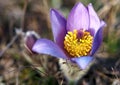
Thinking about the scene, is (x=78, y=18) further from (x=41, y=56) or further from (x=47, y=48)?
(x=41, y=56)

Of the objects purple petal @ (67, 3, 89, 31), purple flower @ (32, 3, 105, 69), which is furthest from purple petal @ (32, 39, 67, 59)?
purple petal @ (67, 3, 89, 31)

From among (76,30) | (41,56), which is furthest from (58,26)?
(41,56)

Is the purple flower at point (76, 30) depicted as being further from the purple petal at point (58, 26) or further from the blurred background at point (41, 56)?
the blurred background at point (41, 56)

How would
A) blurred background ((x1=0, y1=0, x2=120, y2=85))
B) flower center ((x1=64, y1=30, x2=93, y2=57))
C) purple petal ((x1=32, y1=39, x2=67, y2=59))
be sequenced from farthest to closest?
1. blurred background ((x1=0, y1=0, x2=120, y2=85))
2. flower center ((x1=64, y1=30, x2=93, y2=57))
3. purple petal ((x1=32, y1=39, x2=67, y2=59))

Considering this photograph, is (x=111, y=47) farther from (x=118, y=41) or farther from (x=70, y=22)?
(x=70, y=22)

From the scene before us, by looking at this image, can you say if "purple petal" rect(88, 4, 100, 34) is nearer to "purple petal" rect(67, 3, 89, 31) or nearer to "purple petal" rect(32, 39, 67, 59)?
"purple petal" rect(67, 3, 89, 31)

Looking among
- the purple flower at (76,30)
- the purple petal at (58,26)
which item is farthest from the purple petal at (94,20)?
the purple petal at (58,26)
